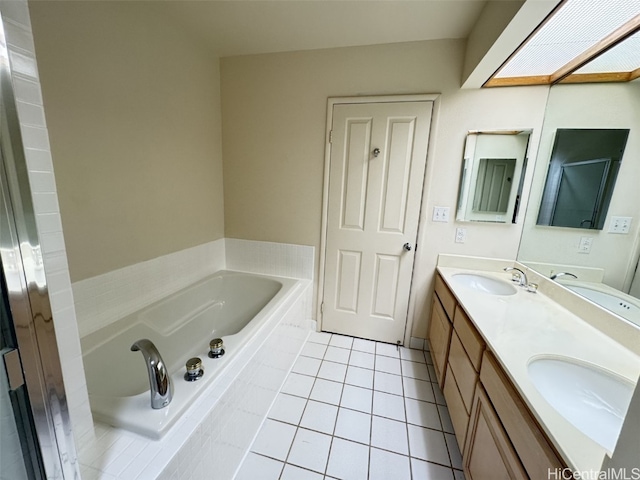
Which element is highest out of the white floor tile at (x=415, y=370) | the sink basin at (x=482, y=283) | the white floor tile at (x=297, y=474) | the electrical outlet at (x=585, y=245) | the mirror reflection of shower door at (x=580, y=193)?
the mirror reflection of shower door at (x=580, y=193)

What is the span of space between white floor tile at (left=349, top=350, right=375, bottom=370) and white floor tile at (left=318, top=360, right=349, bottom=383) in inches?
4.2

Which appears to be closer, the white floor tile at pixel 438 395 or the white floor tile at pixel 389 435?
the white floor tile at pixel 389 435

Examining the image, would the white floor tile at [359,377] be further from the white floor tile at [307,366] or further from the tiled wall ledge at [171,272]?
the tiled wall ledge at [171,272]

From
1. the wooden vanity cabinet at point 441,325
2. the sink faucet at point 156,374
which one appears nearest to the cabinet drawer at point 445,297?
the wooden vanity cabinet at point 441,325

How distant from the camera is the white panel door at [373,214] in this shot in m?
2.03

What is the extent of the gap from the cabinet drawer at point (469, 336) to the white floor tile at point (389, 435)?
0.65 meters

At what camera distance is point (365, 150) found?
6.90ft

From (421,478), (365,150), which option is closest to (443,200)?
(365,150)

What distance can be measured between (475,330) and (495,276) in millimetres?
882

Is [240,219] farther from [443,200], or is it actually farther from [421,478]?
[421,478]

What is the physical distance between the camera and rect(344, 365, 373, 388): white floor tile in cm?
187

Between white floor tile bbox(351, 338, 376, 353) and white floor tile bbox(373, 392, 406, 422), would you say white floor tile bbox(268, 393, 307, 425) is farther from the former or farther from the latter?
white floor tile bbox(351, 338, 376, 353)

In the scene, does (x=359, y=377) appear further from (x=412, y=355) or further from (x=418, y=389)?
(x=412, y=355)

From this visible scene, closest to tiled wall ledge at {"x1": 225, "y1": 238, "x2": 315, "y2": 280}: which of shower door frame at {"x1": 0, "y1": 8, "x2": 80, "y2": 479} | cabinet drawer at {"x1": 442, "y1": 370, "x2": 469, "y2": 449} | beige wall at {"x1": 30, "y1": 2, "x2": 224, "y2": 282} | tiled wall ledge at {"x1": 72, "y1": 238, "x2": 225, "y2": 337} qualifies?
tiled wall ledge at {"x1": 72, "y1": 238, "x2": 225, "y2": 337}
